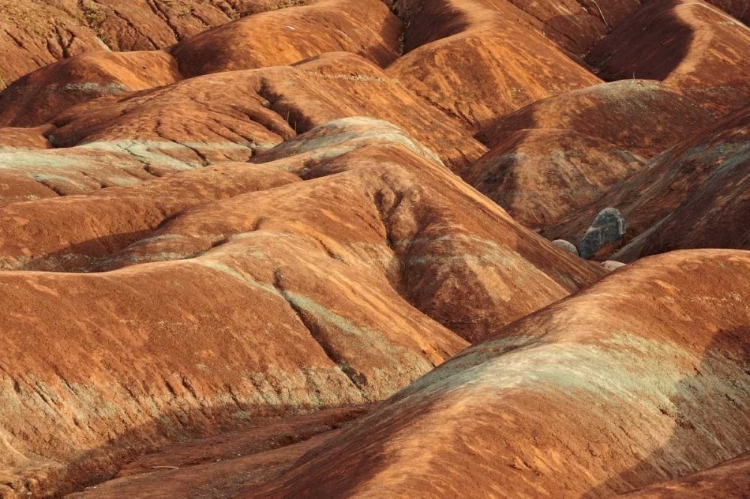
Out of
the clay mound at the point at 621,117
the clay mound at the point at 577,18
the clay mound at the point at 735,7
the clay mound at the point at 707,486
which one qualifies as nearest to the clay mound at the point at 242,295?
the clay mound at the point at 707,486

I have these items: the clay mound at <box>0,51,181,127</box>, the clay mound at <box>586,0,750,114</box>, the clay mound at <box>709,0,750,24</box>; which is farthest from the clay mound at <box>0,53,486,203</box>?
the clay mound at <box>709,0,750,24</box>

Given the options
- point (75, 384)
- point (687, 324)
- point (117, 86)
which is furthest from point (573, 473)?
point (117, 86)

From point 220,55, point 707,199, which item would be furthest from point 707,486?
point 220,55

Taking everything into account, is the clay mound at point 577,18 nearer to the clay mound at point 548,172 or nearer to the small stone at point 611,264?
the clay mound at point 548,172

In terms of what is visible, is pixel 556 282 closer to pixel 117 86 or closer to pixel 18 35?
pixel 117 86

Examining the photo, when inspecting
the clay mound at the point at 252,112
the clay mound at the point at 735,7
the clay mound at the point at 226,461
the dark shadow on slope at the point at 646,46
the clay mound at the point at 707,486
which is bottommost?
the clay mound at the point at 252,112

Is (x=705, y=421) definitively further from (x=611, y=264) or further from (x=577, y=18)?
(x=577, y=18)

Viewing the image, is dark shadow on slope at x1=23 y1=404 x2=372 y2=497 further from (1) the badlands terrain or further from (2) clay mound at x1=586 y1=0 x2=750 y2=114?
(2) clay mound at x1=586 y1=0 x2=750 y2=114
